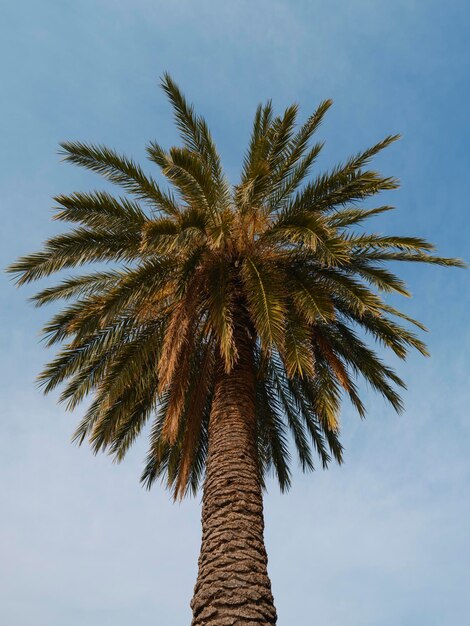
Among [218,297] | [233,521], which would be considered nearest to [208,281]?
[218,297]

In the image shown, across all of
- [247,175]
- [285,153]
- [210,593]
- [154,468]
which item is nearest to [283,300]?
[247,175]

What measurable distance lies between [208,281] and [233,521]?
4.22 metres

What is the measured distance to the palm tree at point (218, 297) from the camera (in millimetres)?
8719

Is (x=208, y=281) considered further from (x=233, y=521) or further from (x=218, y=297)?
(x=233, y=521)

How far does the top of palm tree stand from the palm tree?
28 millimetres

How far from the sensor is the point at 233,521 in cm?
736

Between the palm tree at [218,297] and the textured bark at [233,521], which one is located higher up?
the palm tree at [218,297]

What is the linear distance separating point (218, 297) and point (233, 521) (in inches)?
142

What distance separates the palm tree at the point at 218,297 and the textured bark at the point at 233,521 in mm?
33

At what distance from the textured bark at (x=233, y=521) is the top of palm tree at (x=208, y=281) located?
0.67 m

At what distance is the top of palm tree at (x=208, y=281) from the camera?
909 cm

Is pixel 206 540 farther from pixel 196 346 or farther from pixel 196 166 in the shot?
pixel 196 166

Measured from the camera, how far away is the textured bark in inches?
250

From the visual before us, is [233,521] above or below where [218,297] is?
below
